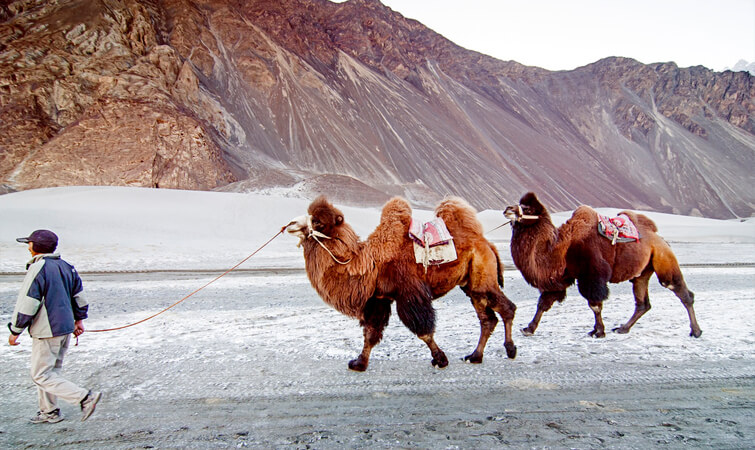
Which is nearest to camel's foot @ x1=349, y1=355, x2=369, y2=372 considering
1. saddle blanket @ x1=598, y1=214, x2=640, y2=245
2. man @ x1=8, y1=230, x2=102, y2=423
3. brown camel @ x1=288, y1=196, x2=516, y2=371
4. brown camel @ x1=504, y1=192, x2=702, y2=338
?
brown camel @ x1=288, y1=196, x2=516, y2=371

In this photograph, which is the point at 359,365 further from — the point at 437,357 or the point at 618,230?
the point at 618,230

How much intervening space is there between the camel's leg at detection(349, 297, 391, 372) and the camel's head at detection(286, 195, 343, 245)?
0.79m

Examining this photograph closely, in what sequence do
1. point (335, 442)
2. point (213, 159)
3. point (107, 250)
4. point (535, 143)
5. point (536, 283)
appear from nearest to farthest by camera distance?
point (335, 442) → point (536, 283) → point (107, 250) → point (213, 159) → point (535, 143)

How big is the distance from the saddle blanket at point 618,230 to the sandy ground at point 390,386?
1175 mm

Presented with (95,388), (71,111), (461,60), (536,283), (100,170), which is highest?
(461,60)

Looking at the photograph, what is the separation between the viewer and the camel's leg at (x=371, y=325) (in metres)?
4.28

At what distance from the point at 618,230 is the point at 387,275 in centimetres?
309

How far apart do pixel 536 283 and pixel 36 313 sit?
15.6 feet

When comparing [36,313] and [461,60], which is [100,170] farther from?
[461,60]

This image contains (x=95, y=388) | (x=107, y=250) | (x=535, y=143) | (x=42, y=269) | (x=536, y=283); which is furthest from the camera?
(x=535, y=143)

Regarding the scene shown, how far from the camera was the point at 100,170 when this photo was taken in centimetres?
2917

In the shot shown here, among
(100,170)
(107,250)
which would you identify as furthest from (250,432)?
(100,170)

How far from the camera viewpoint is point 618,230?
5520 millimetres

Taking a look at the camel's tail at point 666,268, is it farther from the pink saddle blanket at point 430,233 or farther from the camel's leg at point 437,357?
the camel's leg at point 437,357
